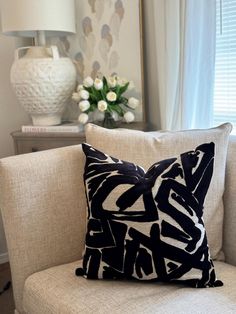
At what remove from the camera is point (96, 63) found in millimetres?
2197

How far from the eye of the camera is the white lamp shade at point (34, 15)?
1.91m

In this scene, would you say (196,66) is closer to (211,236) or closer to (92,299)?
(211,236)

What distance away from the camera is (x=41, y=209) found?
1353 mm

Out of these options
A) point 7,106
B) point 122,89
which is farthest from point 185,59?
point 7,106

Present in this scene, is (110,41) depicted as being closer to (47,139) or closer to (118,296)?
(47,139)

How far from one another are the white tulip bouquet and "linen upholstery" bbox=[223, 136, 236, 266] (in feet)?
2.23

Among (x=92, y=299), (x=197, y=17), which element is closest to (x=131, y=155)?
(x=92, y=299)

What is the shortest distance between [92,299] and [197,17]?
1.22 meters

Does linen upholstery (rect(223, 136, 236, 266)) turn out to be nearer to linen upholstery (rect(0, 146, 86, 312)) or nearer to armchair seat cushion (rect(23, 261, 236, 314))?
armchair seat cushion (rect(23, 261, 236, 314))

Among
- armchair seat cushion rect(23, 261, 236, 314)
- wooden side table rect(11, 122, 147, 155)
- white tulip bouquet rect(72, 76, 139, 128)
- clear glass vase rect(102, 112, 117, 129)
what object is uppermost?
white tulip bouquet rect(72, 76, 139, 128)

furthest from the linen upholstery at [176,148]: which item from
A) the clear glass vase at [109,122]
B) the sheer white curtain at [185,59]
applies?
the clear glass vase at [109,122]

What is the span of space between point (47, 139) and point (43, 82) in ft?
0.94

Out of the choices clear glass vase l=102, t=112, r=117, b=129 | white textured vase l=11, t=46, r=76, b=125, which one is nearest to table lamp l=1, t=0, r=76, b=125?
white textured vase l=11, t=46, r=76, b=125

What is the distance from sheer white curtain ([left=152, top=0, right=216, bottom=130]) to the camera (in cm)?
168
